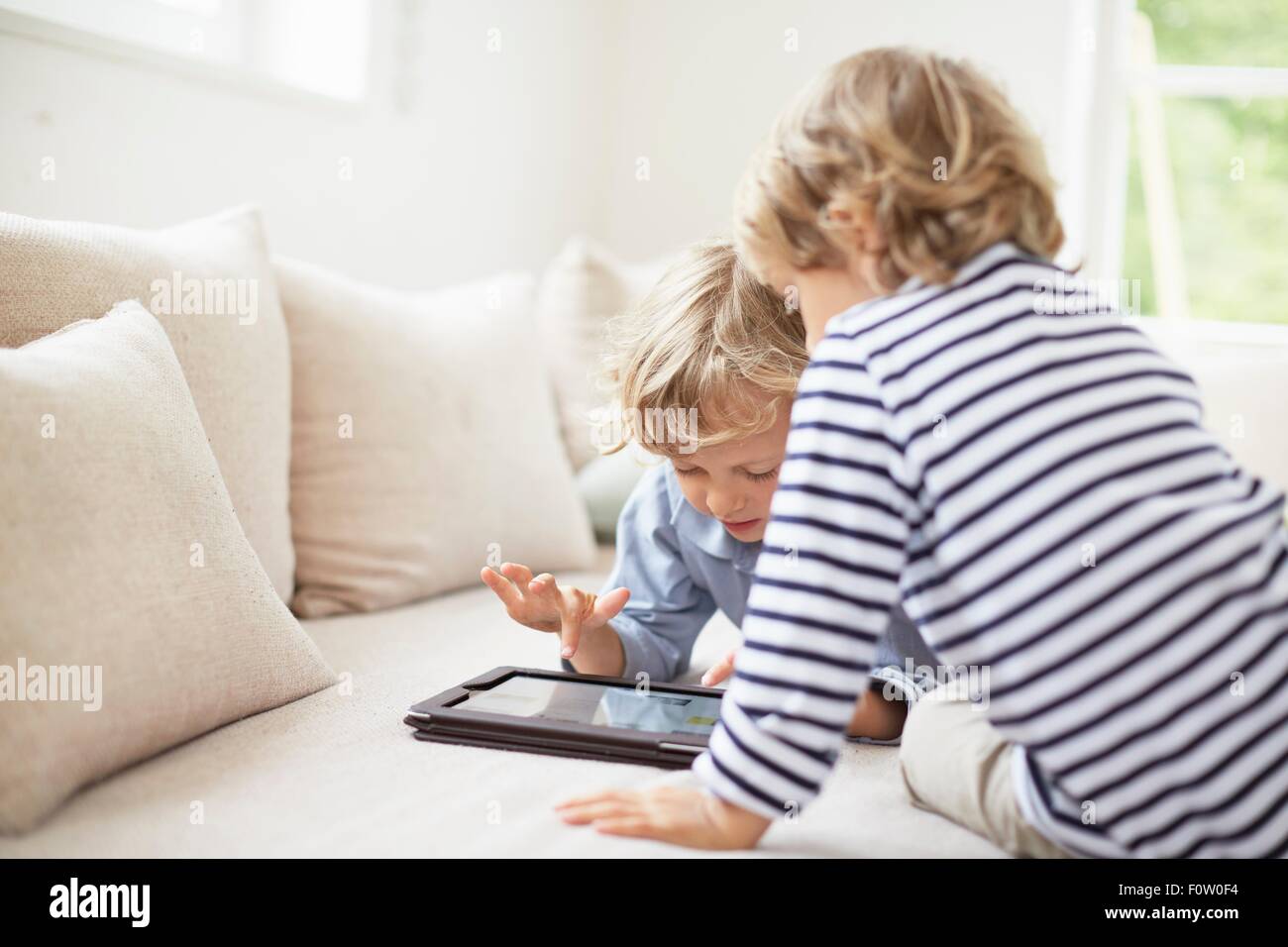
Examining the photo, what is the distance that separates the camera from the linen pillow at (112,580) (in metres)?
0.79

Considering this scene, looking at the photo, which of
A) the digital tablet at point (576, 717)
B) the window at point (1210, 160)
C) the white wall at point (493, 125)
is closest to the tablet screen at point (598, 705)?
the digital tablet at point (576, 717)

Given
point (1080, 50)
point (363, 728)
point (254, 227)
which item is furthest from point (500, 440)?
point (1080, 50)

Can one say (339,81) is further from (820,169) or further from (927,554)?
(927,554)

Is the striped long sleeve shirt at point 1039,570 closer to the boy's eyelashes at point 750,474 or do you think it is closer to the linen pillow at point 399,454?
the boy's eyelashes at point 750,474

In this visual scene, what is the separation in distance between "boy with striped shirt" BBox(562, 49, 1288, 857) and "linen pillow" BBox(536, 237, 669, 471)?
3.97ft

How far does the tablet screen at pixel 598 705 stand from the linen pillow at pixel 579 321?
919mm

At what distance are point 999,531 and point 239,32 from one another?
159 centimetres

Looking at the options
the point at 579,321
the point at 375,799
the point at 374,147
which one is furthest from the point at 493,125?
the point at 375,799

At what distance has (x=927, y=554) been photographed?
0.75 meters

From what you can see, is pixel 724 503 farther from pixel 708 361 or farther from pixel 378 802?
pixel 378 802

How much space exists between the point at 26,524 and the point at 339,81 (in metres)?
1.35

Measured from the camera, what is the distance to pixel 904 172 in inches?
29.6
